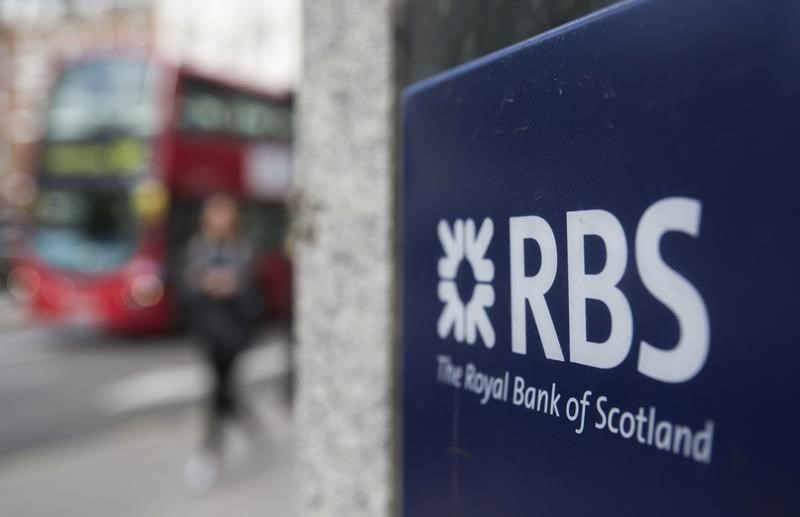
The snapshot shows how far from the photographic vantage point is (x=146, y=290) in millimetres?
10781

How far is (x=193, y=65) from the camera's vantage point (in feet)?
37.0

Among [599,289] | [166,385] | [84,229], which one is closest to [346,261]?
[599,289]

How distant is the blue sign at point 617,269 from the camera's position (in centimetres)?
68

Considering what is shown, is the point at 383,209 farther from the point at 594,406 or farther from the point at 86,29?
the point at 86,29

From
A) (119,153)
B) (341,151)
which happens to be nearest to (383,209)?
(341,151)

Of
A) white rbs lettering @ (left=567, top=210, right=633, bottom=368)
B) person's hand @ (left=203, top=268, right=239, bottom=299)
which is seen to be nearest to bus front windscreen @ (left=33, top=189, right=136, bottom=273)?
person's hand @ (left=203, top=268, right=239, bottom=299)

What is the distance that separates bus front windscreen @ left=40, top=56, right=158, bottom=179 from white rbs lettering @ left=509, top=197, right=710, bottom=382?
10384 mm

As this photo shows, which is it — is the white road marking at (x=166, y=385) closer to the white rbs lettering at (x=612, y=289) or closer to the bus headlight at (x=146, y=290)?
the bus headlight at (x=146, y=290)

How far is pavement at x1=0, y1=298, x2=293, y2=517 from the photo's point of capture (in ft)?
15.6

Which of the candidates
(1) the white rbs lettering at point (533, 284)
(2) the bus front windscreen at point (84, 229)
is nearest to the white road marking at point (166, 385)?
(2) the bus front windscreen at point (84, 229)

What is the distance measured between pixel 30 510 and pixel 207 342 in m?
1.37

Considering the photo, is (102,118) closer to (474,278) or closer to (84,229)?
(84,229)

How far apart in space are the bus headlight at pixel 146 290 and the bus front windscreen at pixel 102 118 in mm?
1398

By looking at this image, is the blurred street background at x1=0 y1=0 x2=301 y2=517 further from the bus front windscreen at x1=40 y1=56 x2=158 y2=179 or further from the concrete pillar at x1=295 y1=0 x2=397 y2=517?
the concrete pillar at x1=295 y1=0 x2=397 y2=517
